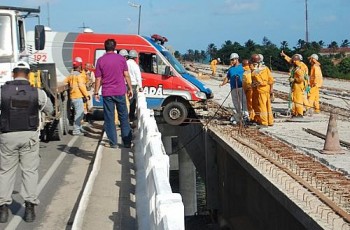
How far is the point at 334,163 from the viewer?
944 cm

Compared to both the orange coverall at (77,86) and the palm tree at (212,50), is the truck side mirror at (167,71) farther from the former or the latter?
Result: the palm tree at (212,50)

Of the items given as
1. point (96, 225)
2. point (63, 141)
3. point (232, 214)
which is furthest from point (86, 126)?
point (96, 225)

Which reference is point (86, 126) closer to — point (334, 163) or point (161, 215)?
point (334, 163)

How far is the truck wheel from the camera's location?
51.4 ft

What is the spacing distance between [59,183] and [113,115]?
174cm

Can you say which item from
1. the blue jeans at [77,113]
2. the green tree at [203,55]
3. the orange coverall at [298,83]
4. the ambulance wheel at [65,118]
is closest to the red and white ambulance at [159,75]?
the orange coverall at [298,83]

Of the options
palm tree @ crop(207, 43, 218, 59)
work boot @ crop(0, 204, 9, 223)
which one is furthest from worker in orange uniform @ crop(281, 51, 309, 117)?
palm tree @ crop(207, 43, 218, 59)

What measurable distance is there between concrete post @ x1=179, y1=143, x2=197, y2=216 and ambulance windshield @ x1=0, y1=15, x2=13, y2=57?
9495 mm

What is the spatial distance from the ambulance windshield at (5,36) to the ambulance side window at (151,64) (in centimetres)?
607

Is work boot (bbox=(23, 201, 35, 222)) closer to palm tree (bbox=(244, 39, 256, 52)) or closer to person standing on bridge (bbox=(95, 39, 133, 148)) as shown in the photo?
person standing on bridge (bbox=(95, 39, 133, 148))

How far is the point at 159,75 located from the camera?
51.3 ft

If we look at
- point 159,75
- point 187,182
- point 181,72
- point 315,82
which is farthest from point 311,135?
point 187,182

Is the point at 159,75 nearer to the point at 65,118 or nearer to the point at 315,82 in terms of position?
the point at 65,118

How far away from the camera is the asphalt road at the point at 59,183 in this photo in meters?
6.32
